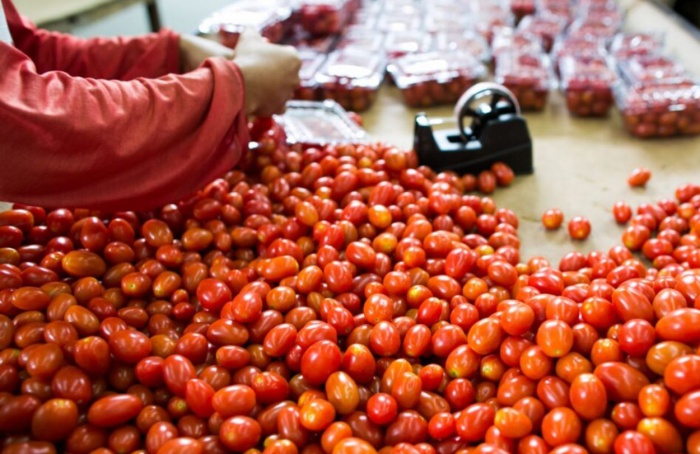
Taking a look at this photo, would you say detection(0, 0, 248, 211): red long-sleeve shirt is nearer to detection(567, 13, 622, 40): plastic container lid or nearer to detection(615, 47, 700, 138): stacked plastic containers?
detection(615, 47, 700, 138): stacked plastic containers

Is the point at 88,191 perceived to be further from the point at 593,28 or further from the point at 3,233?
the point at 593,28

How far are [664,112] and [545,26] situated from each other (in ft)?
3.28

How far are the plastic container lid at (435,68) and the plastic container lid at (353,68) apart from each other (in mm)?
88

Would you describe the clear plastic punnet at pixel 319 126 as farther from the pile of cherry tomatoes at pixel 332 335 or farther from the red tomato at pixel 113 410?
the red tomato at pixel 113 410

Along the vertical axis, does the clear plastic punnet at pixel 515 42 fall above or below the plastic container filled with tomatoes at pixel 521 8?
above

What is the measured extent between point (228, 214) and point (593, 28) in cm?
224

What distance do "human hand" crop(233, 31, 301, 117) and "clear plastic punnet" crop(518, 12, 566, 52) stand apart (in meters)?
1.70

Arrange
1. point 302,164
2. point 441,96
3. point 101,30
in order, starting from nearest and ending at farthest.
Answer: point 302,164 < point 441,96 < point 101,30

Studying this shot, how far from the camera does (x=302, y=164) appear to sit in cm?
209

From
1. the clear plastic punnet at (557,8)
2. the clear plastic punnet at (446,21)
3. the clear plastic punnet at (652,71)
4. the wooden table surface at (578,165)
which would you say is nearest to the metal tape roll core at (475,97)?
the wooden table surface at (578,165)

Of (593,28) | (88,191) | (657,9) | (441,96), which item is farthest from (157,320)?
(657,9)

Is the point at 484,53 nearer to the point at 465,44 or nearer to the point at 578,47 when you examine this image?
the point at 465,44

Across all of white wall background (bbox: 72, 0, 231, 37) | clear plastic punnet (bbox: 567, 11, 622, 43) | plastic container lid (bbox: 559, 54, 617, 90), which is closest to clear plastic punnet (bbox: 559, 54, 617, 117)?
plastic container lid (bbox: 559, 54, 617, 90)

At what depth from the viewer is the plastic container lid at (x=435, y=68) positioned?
268 centimetres
